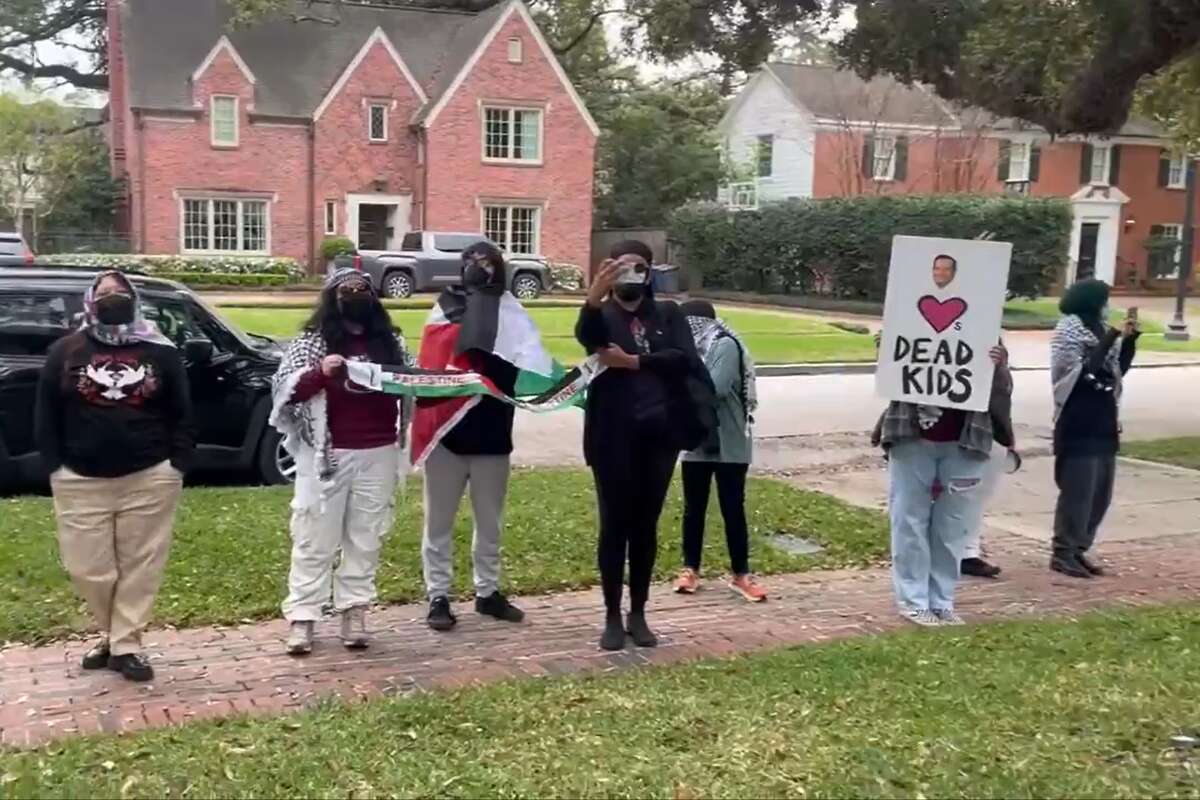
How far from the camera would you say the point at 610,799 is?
4.11m

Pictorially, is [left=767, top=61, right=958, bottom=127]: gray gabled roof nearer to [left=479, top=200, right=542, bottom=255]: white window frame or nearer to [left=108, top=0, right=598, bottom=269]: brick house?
[left=108, top=0, right=598, bottom=269]: brick house

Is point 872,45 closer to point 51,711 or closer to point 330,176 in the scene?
point 51,711

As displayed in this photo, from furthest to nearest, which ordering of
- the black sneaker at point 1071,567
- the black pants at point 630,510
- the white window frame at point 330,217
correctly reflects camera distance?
the white window frame at point 330,217 < the black sneaker at point 1071,567 < the black pants at point 630,510

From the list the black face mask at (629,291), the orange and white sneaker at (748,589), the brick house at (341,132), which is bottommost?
the orange and white sneaker at (748,589)

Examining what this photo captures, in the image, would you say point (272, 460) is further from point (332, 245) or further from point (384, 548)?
point (332, 245)

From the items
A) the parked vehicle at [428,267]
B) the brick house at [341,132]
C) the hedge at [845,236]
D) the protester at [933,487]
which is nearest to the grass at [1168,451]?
the protester at [933,487]

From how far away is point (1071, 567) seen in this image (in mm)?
7840

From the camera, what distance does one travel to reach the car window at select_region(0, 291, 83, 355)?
940 centimetres

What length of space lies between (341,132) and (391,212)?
2.80 m

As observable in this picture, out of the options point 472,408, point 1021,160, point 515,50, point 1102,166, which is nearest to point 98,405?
point 472,408

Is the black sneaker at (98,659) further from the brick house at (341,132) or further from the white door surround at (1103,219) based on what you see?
the white door surround at (1103,219)

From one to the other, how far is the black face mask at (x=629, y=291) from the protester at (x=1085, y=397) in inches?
115

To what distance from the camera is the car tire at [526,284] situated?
35.0 meters

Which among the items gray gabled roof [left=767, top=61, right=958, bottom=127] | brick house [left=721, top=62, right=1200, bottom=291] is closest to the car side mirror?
brick house [left=721, top=62, right=1200, bottom=291]
